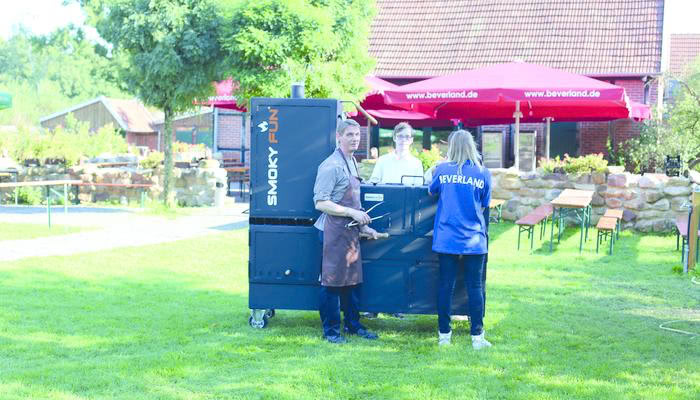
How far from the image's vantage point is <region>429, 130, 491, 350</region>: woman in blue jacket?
22.2 ft

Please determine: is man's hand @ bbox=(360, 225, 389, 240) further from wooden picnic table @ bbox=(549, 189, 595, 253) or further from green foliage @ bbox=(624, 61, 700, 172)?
green foliage @ bbox=(624, 61, 700, 172)

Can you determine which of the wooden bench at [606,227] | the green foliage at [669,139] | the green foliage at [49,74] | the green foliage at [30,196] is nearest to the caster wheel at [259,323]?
the wooden bench at [606,227]

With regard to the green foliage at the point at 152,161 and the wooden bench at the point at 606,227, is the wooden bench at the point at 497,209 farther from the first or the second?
the green foliage at the point at 152,161

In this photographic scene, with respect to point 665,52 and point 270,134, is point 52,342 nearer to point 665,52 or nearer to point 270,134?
point 270,134

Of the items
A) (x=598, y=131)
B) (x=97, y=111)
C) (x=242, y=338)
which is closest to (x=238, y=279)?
(x=242, y=338)

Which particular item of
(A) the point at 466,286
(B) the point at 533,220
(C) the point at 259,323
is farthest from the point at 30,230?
(A) the point at 466,286

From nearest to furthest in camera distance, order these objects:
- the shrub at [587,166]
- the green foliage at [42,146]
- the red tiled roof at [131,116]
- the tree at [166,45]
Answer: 1. the shrub at [587,166]
2. the tree at [166,45]
3. the green foliage at [42,146]
4. the red tiled roof at [131,116]

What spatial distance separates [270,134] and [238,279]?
3329 mm

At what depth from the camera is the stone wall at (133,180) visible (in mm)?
19734

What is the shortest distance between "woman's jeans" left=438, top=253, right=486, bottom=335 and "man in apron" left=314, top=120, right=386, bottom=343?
0.61m

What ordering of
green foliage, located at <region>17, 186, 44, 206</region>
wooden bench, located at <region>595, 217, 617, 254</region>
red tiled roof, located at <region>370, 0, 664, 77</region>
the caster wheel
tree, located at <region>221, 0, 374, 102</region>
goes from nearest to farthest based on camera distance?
the caster wheel < wooden bench, located at <region>595, 217, 617, 254</region> < tree, located at <region>221, 0, 374, 102</region> < green foliage, located at <region>17, 186, 44, 206</region> < red tiled roof, located at <region>370, 0, 664, 77</region>

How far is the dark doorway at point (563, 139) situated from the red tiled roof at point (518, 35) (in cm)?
153

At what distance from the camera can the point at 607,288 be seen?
9734 mm

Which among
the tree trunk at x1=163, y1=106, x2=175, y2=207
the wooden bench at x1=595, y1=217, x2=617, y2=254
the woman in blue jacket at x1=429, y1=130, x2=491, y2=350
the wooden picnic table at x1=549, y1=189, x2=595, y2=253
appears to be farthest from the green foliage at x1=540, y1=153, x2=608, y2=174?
the woman in blue jacket at x1=429, y1=130, x2=491, y2=350
